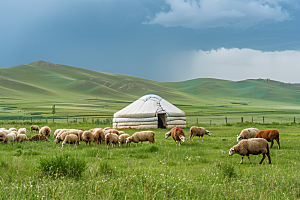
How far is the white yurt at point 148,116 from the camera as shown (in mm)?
30641

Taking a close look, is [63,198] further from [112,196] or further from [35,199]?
[112,196]

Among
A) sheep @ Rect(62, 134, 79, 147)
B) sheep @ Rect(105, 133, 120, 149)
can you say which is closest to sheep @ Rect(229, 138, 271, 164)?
sheep @ Rect(105, 133, 120, 149)

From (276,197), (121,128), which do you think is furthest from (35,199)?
(121,128)

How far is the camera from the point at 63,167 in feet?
23.4

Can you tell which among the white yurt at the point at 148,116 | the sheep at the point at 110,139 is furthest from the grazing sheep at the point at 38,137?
the white yurt at the point at 148,116

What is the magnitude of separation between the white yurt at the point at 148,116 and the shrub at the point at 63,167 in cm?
2301

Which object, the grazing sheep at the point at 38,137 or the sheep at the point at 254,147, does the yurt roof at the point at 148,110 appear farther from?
the sheep at the point at 254,147

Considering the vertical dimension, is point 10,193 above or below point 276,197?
above

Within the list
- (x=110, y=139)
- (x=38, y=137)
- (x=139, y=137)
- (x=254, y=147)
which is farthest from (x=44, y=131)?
(x=254, y=147)

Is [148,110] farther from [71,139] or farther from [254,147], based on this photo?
[254,147]

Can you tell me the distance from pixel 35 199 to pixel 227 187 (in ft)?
12.8

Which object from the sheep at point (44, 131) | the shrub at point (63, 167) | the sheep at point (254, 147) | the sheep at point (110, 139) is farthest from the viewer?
the sheep at point (44, 131)

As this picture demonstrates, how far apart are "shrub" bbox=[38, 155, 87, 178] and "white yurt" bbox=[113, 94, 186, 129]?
75.5 feet

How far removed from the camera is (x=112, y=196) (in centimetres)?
501
